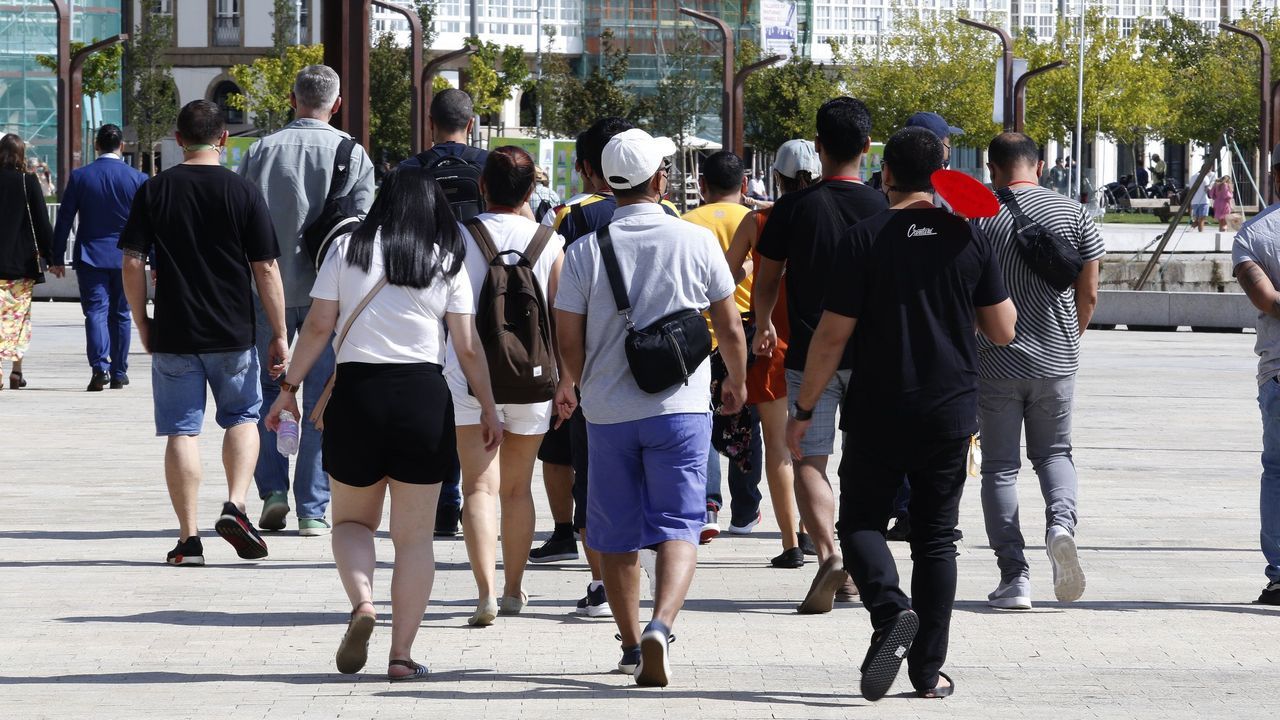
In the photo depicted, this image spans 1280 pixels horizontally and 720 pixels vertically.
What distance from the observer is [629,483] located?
5.82m

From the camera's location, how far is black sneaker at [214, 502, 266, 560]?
773cm

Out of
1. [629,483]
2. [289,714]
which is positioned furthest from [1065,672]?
[289,714]

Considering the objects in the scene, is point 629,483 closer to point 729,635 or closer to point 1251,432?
point 729,635

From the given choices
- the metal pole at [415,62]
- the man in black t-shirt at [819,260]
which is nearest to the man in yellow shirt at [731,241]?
the man in black t-shirt at [819,260]

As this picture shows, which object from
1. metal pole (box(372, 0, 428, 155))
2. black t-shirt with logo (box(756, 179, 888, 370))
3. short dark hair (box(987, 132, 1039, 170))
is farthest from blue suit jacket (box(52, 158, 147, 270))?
metal pole (box(372, 0, 428, 155))

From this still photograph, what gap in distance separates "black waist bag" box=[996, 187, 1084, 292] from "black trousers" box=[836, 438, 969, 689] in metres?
1.49

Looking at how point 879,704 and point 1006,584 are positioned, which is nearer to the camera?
point 879,704

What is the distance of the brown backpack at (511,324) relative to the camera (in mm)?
6637

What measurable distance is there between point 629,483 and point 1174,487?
5522mm

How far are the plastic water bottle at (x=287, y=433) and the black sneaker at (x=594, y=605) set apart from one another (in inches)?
46.2

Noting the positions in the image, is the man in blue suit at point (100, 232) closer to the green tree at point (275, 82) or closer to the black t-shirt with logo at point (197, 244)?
the black t-shirt with logo at point (197, 244)

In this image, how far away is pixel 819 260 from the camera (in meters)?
7.07

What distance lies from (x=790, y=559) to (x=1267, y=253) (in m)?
2.26

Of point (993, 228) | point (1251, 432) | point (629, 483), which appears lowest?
point (1251, 432)
